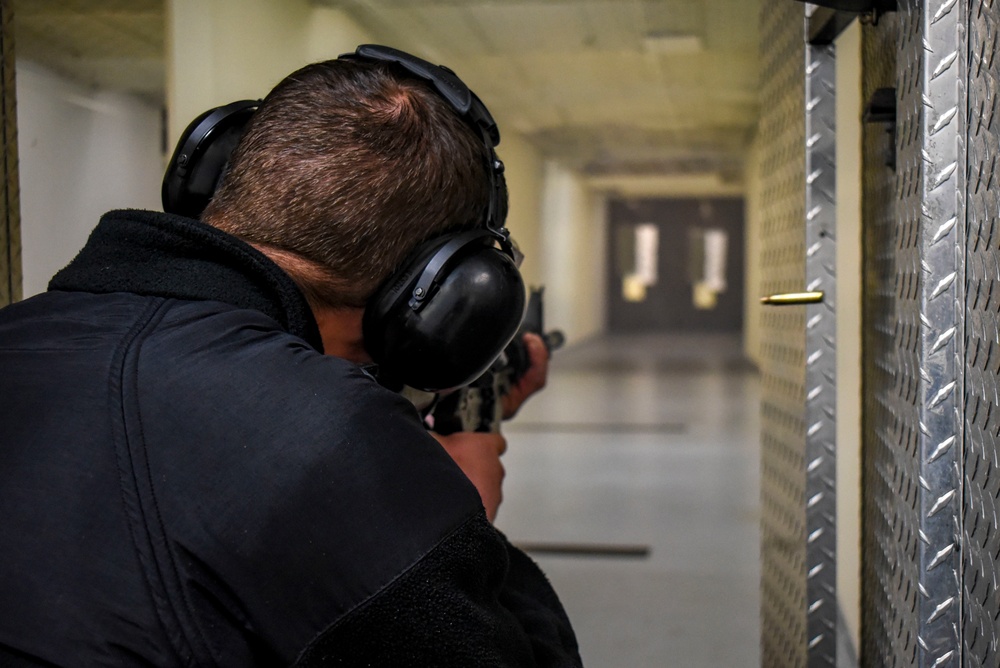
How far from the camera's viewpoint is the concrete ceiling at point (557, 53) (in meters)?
1.93

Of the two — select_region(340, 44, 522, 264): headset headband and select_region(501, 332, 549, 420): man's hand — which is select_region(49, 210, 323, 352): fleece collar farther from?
select_region(501, 332, 549, 420): man's hand

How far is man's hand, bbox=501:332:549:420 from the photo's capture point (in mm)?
1669

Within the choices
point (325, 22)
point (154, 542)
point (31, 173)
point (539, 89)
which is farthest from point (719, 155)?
point (154, 542)

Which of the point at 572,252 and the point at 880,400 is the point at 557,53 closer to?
the point at 880,400

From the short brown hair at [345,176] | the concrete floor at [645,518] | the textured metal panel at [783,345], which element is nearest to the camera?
the short brown hair at [345,176]

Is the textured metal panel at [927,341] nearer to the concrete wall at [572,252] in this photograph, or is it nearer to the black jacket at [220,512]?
the black jacket at [220,512]

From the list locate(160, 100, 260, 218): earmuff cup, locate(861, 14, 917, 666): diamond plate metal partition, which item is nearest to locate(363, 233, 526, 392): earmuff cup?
locate(160, 100, 260, 218): earmuff cup

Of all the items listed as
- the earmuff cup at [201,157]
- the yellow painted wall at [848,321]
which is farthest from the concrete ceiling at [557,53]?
the yellow painted wall at [848,321]

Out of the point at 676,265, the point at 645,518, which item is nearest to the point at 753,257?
the point at 676,265

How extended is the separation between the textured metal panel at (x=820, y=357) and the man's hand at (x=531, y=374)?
0.46 m

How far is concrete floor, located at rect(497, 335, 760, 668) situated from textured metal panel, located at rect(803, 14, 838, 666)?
1059mm

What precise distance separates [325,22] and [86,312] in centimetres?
305

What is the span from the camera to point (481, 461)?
3.86 feet

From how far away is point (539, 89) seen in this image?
24.7 feet
